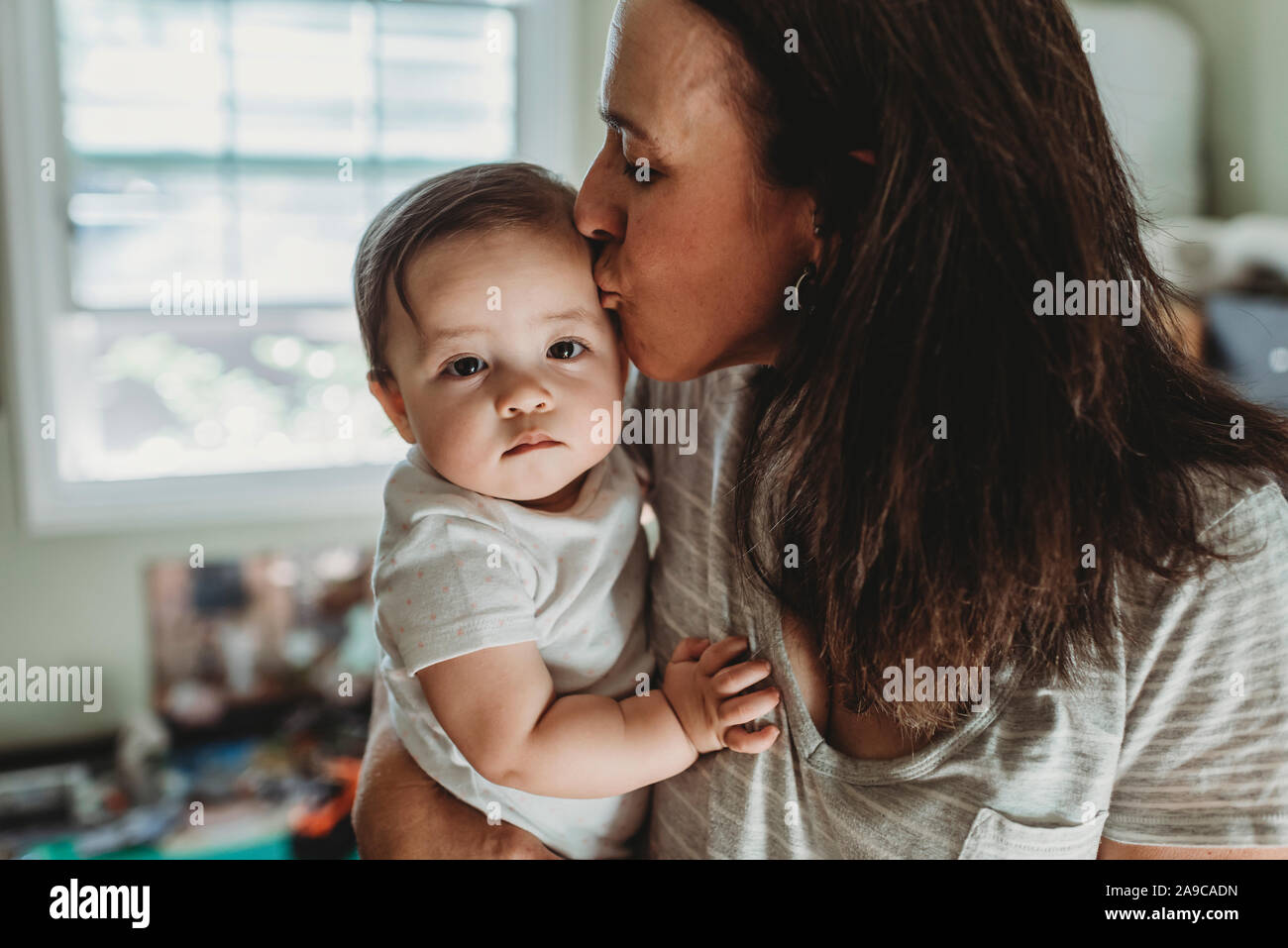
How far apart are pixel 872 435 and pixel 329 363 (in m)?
2.50

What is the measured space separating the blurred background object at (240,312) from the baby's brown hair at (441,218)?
1963 millimetres

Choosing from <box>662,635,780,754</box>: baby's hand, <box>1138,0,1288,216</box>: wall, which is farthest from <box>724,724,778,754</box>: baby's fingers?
<box>1138,0,1288,216</box>: wall

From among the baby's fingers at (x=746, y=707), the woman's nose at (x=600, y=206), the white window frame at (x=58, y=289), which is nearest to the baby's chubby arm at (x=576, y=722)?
the baby's fingers at (x=746, y=707)

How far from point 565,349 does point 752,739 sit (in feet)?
1.35

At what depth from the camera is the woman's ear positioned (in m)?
1.00

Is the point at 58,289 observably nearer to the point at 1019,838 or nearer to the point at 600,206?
the point at 600,206

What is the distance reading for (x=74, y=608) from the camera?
2754 millimetres

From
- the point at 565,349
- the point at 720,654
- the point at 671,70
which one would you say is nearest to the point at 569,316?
the point at 565,349

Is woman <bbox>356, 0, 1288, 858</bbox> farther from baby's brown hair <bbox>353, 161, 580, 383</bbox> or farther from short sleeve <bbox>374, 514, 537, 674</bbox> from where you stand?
short sleeve <bbox>374, 514, 537, 674</bbox>

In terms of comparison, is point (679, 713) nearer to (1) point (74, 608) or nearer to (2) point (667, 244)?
(2) point (667, 244)

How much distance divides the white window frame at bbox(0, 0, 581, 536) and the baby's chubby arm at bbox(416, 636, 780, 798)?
1869mm

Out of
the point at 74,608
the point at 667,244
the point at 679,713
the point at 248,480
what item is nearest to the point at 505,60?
the point at 248,480

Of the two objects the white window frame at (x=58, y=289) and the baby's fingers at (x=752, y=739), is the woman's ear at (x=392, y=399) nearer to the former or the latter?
the baby's fingers at (x=752, y=739)

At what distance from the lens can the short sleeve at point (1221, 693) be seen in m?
0.78
